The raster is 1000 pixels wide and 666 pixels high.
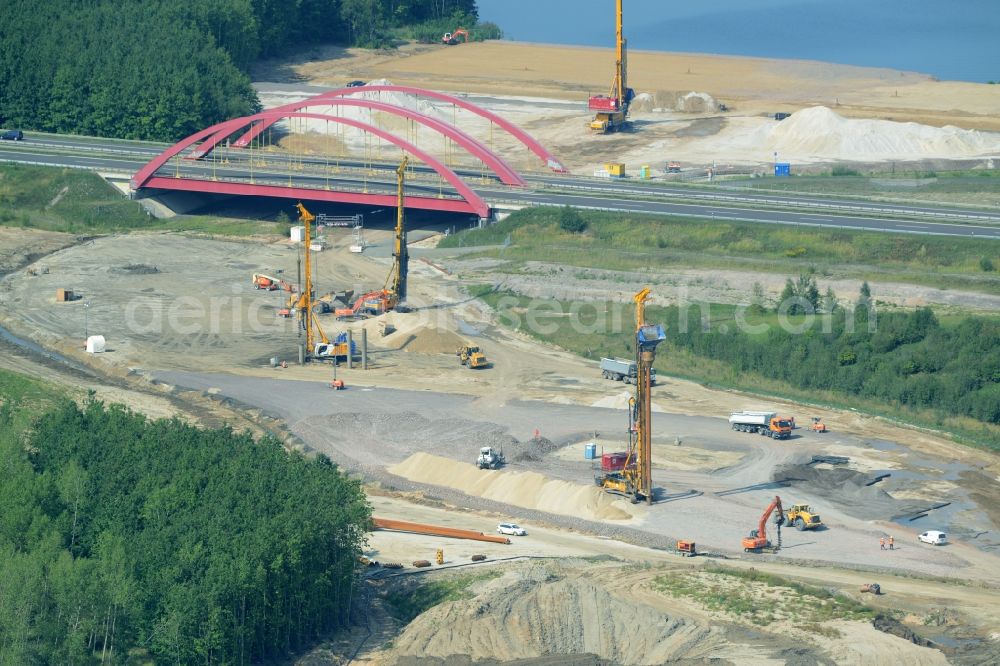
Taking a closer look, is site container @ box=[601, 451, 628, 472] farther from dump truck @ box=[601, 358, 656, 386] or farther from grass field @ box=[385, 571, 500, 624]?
dump truck @ box=[601, 358, 656, 386]

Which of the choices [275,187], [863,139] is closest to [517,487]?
[275,187]

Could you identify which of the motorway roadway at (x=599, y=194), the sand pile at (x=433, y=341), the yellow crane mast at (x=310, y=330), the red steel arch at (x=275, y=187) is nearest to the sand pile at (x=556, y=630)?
the yellow crane mast at (x=310, y=330)

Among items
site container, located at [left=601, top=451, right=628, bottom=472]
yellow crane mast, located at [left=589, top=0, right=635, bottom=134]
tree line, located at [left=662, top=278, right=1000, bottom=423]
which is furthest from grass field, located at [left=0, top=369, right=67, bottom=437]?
yellow crane mast, located at [left=589, top=0, right=635, bottom=134]

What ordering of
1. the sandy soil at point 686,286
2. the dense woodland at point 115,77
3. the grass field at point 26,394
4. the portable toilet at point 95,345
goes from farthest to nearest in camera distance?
the dense woodland at point 115,77, the sandy soil at point 686,286, the portable toilet at point 95,345, the grass field at point 26,394

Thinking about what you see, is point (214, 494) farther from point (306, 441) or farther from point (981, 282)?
point (981, 282)

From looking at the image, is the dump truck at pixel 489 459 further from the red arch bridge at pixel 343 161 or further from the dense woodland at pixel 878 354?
the red arch bridge at pixel 343 161
